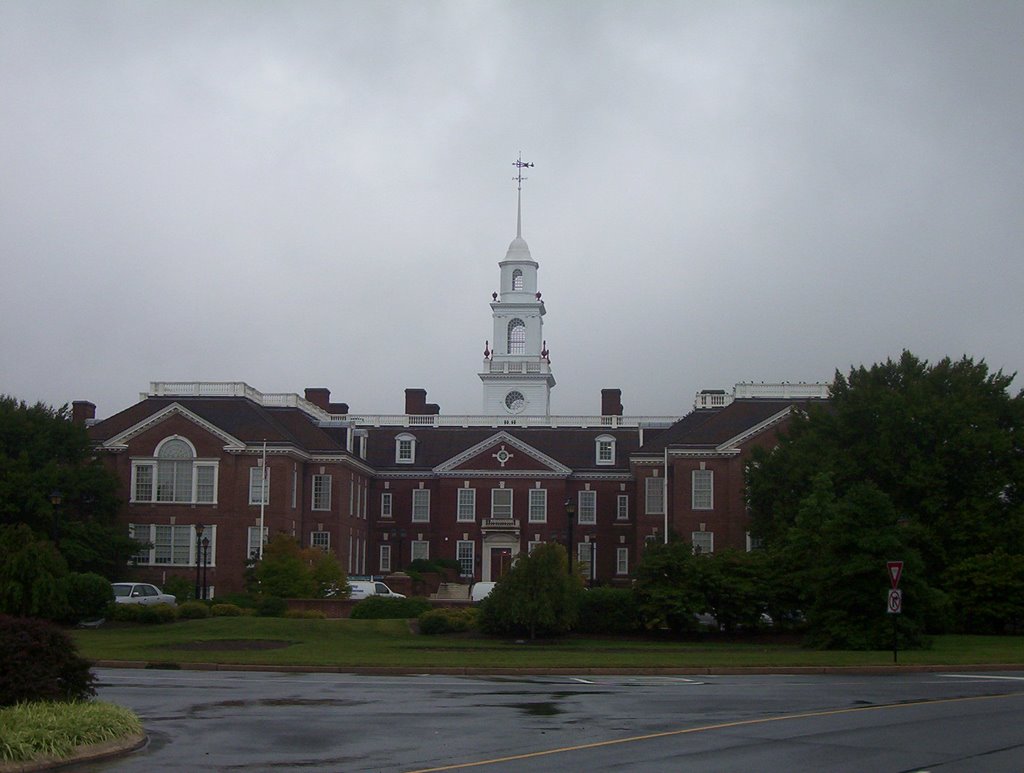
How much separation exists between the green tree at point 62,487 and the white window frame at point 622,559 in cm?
2952

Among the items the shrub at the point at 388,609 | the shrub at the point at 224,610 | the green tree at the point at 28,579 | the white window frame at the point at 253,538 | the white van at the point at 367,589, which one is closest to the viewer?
the green tree at the point at 28,579

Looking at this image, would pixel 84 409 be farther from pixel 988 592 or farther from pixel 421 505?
pixel 988 592

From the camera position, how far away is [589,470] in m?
79.8

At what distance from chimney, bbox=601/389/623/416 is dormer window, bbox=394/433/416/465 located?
13.7 metres

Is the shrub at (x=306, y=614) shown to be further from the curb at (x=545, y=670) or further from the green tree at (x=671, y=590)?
the curb at (x=545, y=670)

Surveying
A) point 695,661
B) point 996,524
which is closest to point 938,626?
point 996,524

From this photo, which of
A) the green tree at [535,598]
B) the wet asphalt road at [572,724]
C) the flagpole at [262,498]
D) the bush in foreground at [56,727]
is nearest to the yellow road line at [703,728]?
the wet asphalt road at [572,724]

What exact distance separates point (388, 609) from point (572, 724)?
30.8 metres

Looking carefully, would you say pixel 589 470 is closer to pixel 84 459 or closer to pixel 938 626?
pixel 84 459

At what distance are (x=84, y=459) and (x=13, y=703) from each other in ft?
164

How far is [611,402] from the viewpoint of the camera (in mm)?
87188

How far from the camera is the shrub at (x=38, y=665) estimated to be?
15.6 metres

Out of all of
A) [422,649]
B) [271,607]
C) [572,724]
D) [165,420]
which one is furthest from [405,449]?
[572,724]

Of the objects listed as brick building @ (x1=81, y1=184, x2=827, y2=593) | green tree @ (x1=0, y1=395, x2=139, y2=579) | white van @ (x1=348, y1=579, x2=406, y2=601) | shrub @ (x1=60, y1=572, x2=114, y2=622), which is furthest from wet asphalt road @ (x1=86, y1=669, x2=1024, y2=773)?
brick building @ (x1=81, y1=184, x2=827, y2=593)
